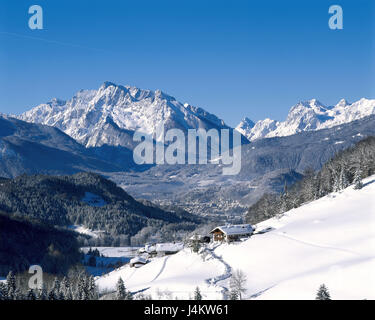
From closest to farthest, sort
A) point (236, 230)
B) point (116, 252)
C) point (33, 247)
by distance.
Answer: point (236, 230) → point (33, 247) → point (116, 252)

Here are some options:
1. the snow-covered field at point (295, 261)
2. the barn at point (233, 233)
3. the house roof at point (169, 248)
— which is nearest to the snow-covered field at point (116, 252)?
the house roof at point (169, 248)

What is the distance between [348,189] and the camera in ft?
338

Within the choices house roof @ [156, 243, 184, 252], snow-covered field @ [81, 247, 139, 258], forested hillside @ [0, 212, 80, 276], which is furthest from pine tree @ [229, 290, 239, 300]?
snow-covered field @ [81, 247, 139, 258]

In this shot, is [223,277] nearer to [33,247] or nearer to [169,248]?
[169,248]

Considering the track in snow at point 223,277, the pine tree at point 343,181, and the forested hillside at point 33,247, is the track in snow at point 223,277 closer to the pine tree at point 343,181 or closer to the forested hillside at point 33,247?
the pine tree at point 343,181

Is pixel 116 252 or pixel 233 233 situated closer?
pixel 233 233

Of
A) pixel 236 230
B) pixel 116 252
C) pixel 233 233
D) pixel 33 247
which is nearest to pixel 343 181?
pixel 236 230

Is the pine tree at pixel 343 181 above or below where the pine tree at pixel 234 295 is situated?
above

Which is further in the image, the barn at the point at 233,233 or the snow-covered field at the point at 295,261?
the barn at the point at 233,233

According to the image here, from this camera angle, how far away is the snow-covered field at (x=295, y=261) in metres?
51.6

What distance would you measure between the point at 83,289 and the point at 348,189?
64613 mm

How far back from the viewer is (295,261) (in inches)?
2591

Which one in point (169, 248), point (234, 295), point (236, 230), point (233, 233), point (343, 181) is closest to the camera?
point (234, 295)

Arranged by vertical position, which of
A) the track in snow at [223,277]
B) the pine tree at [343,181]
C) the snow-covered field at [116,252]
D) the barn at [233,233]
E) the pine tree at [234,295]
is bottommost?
the pine tree at [234,295]
